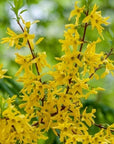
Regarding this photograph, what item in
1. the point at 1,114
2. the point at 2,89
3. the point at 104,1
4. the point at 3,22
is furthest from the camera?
the point at 104,1

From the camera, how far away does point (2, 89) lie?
258 cm

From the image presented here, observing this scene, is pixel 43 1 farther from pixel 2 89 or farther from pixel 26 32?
pixel 26 32

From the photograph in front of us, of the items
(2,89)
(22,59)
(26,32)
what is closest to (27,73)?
(22,59)

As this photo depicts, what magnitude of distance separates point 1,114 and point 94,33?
388 cm

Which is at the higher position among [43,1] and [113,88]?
[43,1]

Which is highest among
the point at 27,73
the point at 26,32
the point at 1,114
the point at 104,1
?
the point at 104,1

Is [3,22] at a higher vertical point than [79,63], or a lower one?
higher

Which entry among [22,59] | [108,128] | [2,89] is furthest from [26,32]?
[2,89]

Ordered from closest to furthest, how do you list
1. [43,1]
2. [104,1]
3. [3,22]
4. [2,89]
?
[2,89], [3,22], [104,1], [43,1]

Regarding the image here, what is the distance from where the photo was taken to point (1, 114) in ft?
A: 4.15

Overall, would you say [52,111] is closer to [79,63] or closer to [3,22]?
[79,63]

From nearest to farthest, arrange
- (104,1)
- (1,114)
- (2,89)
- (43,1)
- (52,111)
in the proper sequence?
(1,114) → (52,111) → (2,89) → (104,1) → (43,1)

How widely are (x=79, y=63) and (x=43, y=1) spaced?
4822 millimetres

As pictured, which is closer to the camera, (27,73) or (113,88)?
(27,73)
